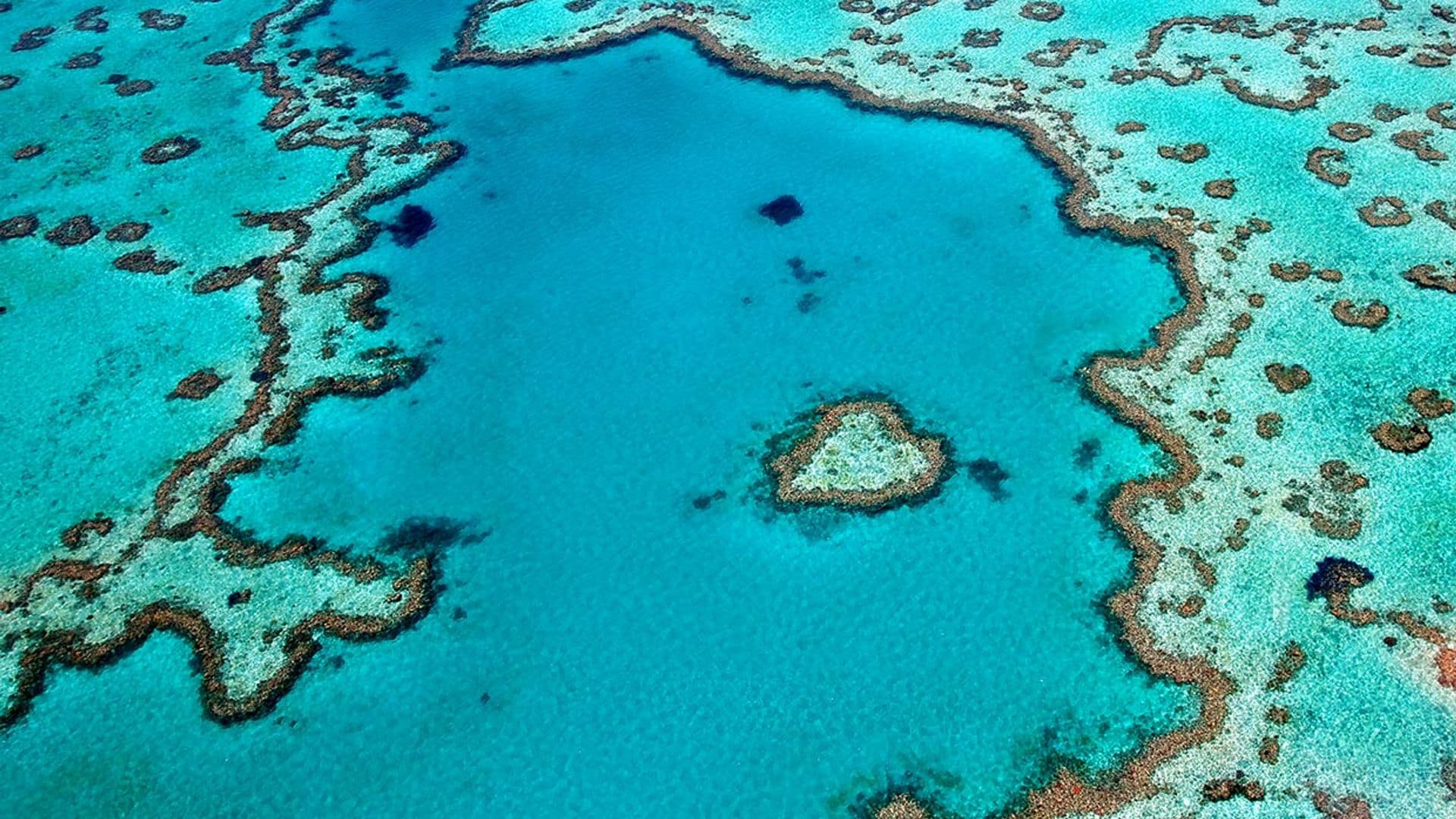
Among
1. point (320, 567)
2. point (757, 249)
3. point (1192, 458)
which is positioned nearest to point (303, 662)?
point (320, 567)

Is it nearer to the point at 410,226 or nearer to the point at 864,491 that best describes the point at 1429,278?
the point at 864,491

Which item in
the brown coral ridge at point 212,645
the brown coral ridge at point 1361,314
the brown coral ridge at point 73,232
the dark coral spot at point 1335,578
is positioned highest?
the brown coral ridge at point 1361,314

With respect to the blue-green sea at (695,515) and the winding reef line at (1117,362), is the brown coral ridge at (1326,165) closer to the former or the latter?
the winding reef line at (1117,362)

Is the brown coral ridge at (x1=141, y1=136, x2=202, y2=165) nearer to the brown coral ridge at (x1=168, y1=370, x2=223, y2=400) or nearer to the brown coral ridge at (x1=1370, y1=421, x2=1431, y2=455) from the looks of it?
the brown coral ridge at (x1=168, y1=370, x2=223, y2=400)

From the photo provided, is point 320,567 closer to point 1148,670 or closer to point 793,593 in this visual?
point 793,593

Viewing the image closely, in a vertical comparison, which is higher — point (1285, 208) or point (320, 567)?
point (1285, 208)

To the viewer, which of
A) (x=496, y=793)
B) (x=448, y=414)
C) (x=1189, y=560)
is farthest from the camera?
(x=448, y=414)

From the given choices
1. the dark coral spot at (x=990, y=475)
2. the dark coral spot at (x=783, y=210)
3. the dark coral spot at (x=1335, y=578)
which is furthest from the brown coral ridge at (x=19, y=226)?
the dark coral spot at (x=1335, y=578)
